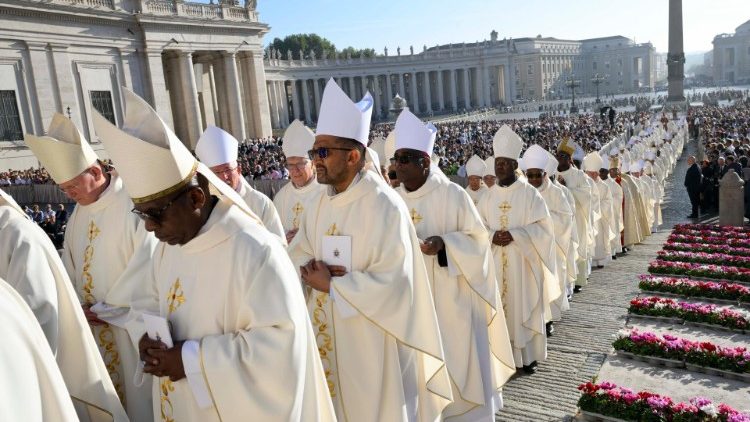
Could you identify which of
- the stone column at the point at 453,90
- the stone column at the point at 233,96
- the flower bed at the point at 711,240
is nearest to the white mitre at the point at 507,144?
the flower bed at the point at 711,240

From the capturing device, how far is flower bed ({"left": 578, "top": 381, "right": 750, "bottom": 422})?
4.53 metres

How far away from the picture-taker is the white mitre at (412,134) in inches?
182

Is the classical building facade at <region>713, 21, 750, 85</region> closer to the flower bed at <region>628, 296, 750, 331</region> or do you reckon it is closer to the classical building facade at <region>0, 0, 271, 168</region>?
the classical building facade at <region>0, 0, 271, 168</region>

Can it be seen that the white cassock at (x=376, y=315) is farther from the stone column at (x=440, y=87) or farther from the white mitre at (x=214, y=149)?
the stone column at (x=440, y=87)

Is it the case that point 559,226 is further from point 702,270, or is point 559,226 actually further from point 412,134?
point 702,270

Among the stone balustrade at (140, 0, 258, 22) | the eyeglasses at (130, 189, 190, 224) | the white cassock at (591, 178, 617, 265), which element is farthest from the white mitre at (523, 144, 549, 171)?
the stone balustrade at (140, 0, 258, 22)

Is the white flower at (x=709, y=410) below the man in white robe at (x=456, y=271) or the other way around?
below

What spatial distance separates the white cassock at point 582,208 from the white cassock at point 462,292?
202 inches

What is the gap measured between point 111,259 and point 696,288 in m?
7.77

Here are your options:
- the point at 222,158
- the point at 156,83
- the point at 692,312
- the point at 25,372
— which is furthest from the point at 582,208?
the point at 156,83

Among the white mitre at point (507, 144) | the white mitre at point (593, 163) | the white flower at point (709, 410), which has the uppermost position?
the white mitre at point (507, 144)

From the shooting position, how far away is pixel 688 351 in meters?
5.89

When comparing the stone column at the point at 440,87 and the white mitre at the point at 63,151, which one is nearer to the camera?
the white mitre at the point at 63,151

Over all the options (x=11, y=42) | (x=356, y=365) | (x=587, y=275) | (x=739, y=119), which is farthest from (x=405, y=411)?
(x=739, y=119)
